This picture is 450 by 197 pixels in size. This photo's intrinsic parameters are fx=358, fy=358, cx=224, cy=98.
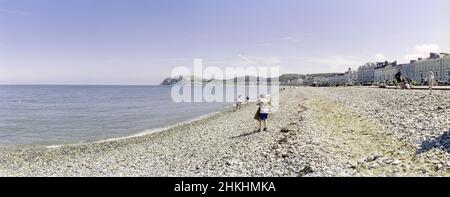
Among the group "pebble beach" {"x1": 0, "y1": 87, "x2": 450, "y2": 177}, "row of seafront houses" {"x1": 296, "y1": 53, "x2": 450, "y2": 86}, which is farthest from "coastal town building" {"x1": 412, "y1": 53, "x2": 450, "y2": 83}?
"pebble beach" {"x1": 0, "y1": 87, "x2": 450, "y2": 177}

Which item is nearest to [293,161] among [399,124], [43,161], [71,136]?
[399,124]

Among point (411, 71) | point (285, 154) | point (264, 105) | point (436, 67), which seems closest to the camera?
point (285, 154)

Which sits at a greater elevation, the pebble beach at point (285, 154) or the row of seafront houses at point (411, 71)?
the row of seafront houses at point (411, 71)

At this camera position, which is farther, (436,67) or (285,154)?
(436,67)

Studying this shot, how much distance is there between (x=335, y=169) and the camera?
5949mm

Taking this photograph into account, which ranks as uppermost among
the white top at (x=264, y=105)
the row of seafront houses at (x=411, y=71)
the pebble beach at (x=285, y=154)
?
the row of seafront houses at (x=411, y=71)

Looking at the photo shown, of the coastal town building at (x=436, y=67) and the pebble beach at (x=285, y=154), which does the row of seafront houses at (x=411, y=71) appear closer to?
the coastal town building at (x=436, y=67)

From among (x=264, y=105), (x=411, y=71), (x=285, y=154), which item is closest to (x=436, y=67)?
(x=411, y=71)

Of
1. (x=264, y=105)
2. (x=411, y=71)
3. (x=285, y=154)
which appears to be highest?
(x=411, y=71)

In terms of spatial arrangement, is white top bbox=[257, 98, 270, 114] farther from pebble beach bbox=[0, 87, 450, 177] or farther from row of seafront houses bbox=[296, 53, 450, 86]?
row of seafront houses bbox=[296, 53, 450, 86]

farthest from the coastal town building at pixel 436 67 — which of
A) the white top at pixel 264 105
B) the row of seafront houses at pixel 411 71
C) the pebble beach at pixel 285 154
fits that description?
the pebble beach at pixel 285 154

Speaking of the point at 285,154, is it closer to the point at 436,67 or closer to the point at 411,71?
the point at 436,67

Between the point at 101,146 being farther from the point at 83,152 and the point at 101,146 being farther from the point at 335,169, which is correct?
the point at 335,169

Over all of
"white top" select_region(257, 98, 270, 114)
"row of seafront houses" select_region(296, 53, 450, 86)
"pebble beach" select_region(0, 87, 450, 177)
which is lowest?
"pebble beach" select_region(0, 87, 450, 177)
